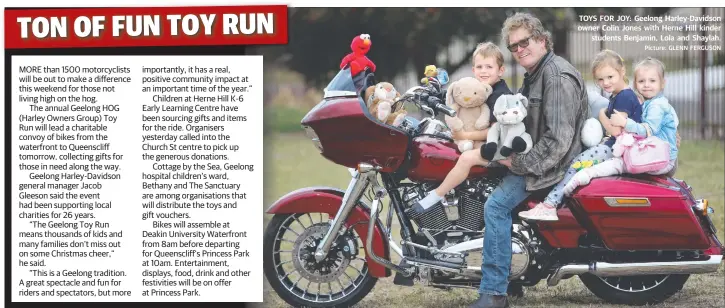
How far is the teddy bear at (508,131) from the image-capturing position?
5.35 m

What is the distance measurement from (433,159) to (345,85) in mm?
634

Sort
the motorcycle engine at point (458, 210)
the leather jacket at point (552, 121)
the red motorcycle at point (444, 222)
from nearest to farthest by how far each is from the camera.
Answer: the leather jacket at point (552, 121) → the red motorcycle at point (444, 222) → the motorcycle engine at point (458, 210)

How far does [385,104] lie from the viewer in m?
5.59

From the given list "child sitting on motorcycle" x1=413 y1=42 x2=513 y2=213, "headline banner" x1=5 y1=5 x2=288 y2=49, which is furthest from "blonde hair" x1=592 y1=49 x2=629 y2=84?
"headline banner" x1=5 y1=5 x2=288 y2=49

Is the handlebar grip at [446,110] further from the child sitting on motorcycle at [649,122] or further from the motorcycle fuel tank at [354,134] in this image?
the child sitting on motorcycle at [649,122]

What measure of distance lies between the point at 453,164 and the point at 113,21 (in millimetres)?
2337

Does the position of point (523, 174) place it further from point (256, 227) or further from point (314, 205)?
point (256, 227)

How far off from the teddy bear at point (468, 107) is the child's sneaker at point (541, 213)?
1.50 ft

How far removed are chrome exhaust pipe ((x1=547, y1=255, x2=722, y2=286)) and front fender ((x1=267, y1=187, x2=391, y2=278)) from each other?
0.97 metres

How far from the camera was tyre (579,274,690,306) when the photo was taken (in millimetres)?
5902

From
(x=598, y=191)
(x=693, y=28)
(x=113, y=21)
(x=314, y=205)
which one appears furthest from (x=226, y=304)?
(x=693, y=28)

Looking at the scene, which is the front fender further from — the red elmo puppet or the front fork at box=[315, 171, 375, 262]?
the red elmo puppet

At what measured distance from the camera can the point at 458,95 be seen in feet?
17.9

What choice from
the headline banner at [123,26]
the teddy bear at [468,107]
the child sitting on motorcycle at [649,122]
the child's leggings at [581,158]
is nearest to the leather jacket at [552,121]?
the child's leggings at [581,158]
